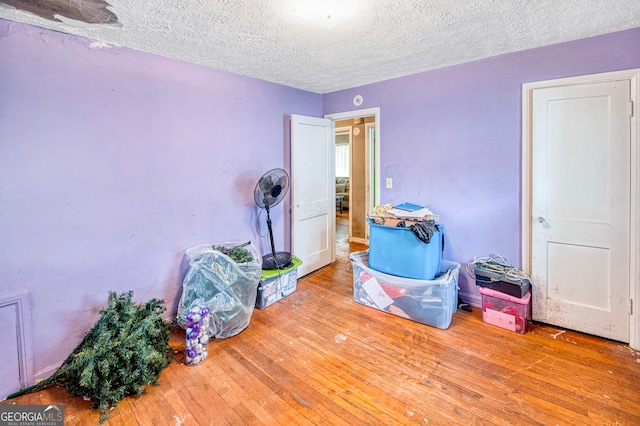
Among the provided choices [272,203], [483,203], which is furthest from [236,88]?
[483,203]

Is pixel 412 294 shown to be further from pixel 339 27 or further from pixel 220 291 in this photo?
pixel 339 27

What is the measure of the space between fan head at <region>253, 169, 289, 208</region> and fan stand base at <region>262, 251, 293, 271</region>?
54 centimetres

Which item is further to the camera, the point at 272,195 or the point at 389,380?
the point at 272,195

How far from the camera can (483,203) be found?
2793 millimetres

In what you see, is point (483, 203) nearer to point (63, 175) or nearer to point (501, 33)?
point (501, 33)

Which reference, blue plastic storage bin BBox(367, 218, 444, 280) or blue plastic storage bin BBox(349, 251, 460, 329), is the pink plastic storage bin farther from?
blue plastic storage bin BBox(367, 218, 444, 280)

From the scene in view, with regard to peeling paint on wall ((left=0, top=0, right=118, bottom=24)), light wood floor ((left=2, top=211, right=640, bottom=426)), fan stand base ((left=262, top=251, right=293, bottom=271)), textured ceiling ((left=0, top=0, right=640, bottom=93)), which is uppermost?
textured ceiling ((left=0, top=0, right=640, bottom=93))

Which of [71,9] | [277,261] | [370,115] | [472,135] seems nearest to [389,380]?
[277,261]

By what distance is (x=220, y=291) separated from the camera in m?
2.38

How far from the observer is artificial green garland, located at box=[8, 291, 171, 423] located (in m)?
1.71

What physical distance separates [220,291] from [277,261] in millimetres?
792

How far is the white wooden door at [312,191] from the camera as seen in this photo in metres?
3.48

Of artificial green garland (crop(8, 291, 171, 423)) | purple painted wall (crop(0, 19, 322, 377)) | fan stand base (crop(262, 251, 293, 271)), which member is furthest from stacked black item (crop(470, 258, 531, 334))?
artificial green garland (crop(8, 291, 171, 423))

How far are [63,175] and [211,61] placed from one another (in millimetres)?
1441
